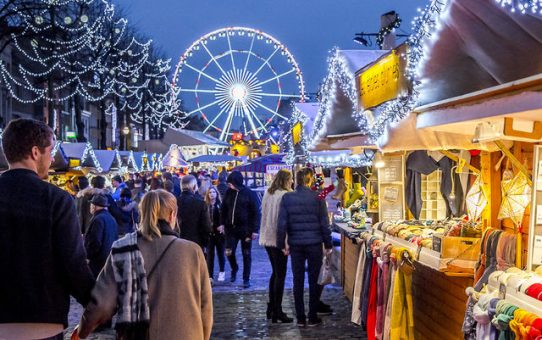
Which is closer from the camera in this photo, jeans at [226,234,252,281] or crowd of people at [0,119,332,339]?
crowd of people at [0,119,332,339]

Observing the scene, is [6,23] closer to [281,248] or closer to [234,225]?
[234,225]

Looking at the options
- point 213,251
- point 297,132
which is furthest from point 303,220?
point 297,132

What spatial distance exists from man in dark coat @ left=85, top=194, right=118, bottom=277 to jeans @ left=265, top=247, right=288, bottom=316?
6.60 feet

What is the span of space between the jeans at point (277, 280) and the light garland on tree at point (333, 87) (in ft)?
6.46

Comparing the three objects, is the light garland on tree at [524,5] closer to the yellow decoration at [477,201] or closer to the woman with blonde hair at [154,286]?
the yellow decoration at [477,201]

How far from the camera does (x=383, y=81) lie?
632 cm

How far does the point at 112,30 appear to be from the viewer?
Result: 4047cm

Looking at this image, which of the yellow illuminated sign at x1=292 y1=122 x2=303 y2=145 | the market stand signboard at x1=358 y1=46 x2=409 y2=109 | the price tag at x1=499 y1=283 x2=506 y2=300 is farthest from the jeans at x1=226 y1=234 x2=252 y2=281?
the price tag at x1=499 y1=283 x2=506 y2=300

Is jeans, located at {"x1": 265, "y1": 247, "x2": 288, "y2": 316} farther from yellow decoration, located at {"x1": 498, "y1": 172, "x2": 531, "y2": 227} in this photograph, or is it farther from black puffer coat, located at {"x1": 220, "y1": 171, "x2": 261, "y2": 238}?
yellow decoration, located at {"x1": 498, "y1": 172, "x2": 531, "y2": 227}

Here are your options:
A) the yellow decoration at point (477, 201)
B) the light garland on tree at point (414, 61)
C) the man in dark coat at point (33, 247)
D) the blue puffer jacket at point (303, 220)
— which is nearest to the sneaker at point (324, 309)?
the blue puffer jacket at point (303, 220)

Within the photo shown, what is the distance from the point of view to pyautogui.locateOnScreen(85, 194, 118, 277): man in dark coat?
7547 millimetres

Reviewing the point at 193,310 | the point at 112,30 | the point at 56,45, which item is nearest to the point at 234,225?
the point at 193,310

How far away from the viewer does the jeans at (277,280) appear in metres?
8.36

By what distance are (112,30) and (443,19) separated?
125 feet
